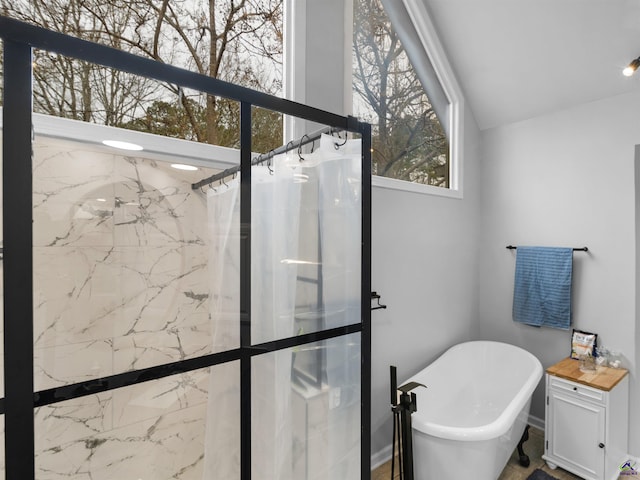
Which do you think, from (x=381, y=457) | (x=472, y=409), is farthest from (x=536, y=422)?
(x=381, y=457)

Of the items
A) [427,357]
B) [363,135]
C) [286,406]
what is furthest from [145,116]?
[427,357]

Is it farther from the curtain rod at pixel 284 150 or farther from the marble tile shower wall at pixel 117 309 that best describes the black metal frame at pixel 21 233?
the curtain rod at pixel 284 150

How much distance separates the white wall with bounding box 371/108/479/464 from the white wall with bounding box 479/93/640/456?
18 centimetres

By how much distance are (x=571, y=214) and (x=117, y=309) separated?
2.97 m

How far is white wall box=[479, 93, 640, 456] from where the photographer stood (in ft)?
7.25

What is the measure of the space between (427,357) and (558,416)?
0.86 metres

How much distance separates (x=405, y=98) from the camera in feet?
8.36

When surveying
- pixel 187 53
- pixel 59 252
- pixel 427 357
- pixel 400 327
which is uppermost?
pixel 187 53

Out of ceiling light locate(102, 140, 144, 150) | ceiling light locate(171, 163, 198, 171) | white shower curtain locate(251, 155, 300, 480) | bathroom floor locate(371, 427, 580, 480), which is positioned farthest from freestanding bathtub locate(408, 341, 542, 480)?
ceiling light locate(102, 140, 144, 150)

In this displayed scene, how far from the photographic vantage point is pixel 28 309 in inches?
26.2

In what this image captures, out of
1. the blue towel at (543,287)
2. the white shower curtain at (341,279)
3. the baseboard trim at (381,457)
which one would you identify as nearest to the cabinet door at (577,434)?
the blue towel at (543,287)

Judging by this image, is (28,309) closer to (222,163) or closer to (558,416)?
(222,163)

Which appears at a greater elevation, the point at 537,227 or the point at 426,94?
the point at 426,94

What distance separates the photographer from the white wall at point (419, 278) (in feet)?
7.25
